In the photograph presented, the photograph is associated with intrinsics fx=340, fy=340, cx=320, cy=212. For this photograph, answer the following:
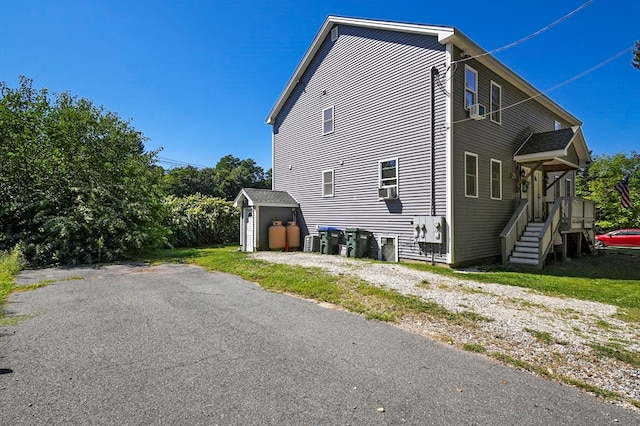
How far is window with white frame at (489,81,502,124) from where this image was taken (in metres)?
12.2

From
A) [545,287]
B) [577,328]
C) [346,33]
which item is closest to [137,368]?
[577,328]

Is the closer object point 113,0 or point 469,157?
point 113,0

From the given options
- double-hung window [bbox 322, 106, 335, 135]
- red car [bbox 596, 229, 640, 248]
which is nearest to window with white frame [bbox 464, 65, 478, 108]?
double-hung window [bbox 322, 106, 335, 135]

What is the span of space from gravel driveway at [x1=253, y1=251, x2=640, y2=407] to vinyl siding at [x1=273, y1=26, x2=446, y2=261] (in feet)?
12.3

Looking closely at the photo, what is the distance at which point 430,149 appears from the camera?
1062 centimetres

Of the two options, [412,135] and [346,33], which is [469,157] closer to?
[412,135]

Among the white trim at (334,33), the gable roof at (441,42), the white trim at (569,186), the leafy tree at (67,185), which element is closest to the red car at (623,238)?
the white trim at (569,186)

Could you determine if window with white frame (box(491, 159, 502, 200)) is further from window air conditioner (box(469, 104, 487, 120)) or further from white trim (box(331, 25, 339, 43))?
white trim (box(331, 25, 339, 43))

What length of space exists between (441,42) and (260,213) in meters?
9.34

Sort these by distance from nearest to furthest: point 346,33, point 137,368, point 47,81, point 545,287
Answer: point 137,368 → point 545,287 → point 47,81 → point 346,33

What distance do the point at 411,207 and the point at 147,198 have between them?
9764 mm

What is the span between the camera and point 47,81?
42.1 feet

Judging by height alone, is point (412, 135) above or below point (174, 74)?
below

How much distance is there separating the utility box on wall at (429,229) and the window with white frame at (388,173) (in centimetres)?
157
